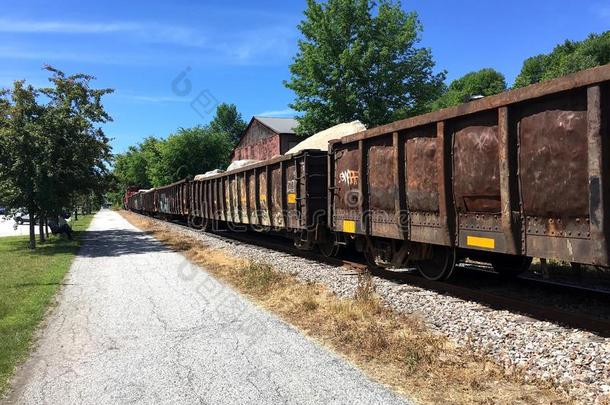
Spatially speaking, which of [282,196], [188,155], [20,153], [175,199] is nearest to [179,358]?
[282,196]

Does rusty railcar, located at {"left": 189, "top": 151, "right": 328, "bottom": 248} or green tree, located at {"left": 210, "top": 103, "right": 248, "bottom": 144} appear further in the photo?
green tree, located at {"left": 210, "top": 103, "right": 248, "bottom": 144}

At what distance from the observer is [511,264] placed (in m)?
8.38

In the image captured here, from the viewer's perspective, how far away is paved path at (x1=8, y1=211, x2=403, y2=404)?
432cm

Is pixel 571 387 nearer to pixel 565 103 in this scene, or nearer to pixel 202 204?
pixel 565 103

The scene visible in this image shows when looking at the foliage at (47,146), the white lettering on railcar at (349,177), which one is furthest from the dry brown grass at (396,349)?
the foliage at (47,146)

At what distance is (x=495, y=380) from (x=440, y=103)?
2968 inches

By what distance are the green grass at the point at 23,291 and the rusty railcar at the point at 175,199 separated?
9585 mm

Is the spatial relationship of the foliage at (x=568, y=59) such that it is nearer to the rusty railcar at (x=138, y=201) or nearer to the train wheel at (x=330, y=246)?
the train wheel at (x=330, y=246)

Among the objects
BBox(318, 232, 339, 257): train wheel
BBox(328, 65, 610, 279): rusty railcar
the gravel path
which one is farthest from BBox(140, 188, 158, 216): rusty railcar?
the gravel path

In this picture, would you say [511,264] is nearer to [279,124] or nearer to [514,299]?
[514,299]

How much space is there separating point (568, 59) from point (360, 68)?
1285 inches

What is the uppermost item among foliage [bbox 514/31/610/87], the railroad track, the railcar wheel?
foliage [bbox 514/31/610/87]

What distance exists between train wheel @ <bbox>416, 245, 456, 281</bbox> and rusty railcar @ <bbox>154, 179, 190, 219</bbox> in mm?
20153

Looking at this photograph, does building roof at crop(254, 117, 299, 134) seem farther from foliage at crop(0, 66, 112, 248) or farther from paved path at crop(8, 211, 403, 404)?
paved path at crop(8, 211, 403, 404)
